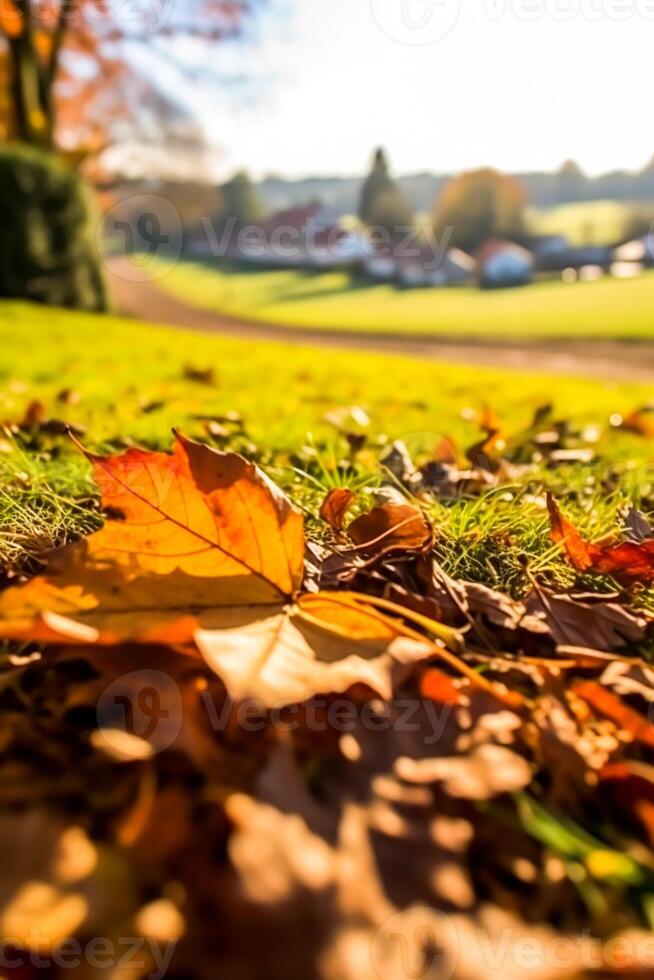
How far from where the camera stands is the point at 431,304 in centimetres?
3244

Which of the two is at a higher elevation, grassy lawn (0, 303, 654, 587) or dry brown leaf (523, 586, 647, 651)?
dry brown leaf (523, 586, 647, 651)

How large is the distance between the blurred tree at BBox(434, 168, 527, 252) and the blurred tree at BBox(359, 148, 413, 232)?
2.00m

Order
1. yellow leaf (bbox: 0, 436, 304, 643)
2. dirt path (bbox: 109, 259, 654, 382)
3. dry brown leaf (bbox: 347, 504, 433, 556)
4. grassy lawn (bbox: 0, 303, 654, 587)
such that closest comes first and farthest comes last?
yellow leaf (bbox: 0, 436, 304, 643), dry brown leaf (bbox: 347, 504, 433, 556), grassy lawn (bbox: 0, 303, 654, 587), dirt path (bbox: 109, 259, 654, 382)

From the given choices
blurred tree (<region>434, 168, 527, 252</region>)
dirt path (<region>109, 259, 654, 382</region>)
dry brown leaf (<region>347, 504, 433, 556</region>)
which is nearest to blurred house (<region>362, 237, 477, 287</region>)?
blurred tree (<region>434, 168, 527, 252</region>)

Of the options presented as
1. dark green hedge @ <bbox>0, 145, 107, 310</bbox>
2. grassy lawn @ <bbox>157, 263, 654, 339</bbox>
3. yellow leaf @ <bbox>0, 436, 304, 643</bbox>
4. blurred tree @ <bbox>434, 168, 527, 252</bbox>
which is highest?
yellow leaf @ <bbox>0, 436, 304, 643</bbox>

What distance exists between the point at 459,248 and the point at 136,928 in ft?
139

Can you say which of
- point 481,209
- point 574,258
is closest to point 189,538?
point 574,258

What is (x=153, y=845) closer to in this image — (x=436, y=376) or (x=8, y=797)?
(x=8, y=797)

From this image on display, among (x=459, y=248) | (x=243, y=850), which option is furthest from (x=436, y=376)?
(x=459, y=248)

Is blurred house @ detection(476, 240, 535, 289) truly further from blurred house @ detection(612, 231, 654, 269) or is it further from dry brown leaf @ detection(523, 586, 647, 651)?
dry brown leaf @ detection(523, 586, 647, 651)

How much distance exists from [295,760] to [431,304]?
108ft

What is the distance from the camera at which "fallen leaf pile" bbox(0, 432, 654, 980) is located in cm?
70

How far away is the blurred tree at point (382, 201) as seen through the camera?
4231 cm

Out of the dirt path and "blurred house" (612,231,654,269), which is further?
"blurred house" (612,231,654,269)
